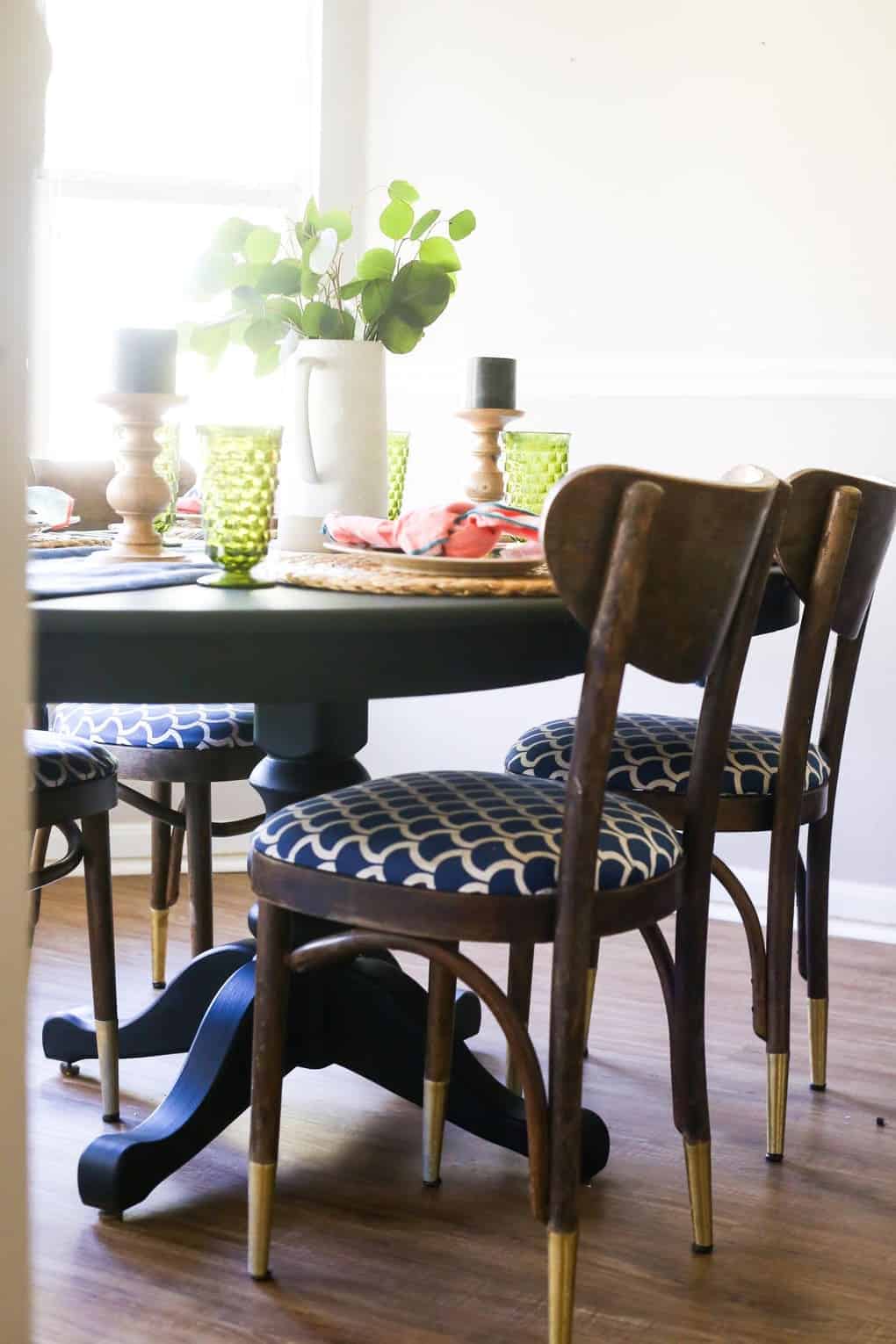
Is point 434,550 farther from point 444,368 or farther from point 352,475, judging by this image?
point 444,368

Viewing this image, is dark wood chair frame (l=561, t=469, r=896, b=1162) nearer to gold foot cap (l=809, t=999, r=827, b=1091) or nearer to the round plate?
gold foot cap (l=809, t=999, r=827, b=1091)

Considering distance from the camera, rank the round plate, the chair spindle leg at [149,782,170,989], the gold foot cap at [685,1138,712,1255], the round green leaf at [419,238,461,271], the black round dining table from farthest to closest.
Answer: the chair spindle leg at [149,782,170,989] < the round green leaf at [419,238,461,271] < the gold foot cap at [685,1138,712,1255] < the round plate < the black round dining table

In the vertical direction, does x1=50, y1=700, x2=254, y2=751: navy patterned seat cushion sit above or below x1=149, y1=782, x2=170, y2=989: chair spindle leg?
above

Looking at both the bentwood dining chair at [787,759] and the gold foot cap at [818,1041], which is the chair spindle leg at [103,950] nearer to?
the bentwood dining chair at [787,759]

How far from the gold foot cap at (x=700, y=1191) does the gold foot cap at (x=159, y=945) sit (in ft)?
4.11

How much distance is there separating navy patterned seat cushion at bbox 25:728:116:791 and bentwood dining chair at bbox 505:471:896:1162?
60cm

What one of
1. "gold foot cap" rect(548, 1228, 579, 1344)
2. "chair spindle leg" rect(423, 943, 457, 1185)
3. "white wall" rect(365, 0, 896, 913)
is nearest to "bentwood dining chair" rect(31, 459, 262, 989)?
"chair spindle leg" rect(423, 943, 457, 1185)

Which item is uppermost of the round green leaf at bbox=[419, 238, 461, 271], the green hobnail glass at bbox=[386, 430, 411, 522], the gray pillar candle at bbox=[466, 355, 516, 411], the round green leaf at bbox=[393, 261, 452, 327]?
the round green leaf at bbox=[419, 238, 461, 271]

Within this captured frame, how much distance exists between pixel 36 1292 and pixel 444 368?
2.39 m

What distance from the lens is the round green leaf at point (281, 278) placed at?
198 centimetres

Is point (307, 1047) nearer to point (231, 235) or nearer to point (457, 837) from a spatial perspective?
point (457, 837)

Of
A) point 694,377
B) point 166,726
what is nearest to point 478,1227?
point 166,726

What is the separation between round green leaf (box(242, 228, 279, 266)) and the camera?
197 centimetres

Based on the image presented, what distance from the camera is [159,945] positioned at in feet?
9.27
